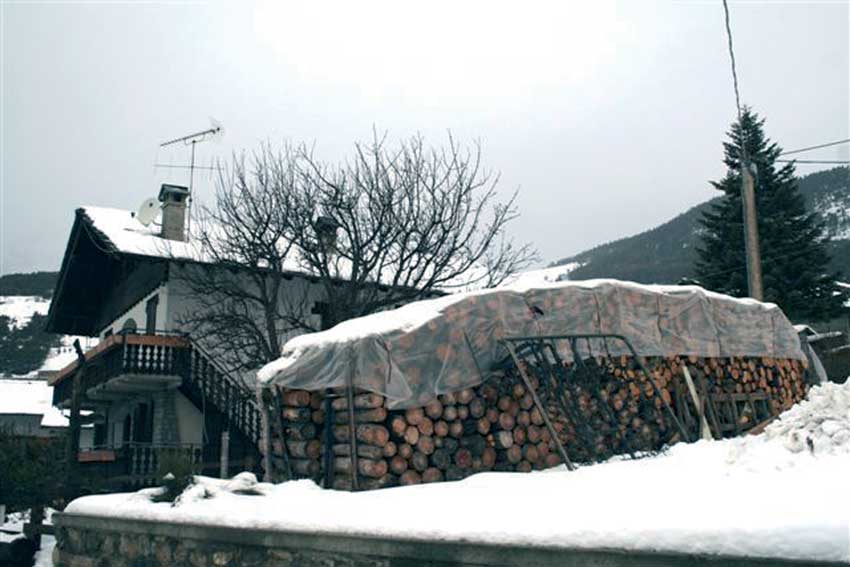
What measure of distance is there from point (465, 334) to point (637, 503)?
10.6 ft

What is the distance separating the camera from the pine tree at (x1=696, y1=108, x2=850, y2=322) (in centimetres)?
2367

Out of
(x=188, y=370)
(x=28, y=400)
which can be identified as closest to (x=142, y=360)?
(x=188, y=370)

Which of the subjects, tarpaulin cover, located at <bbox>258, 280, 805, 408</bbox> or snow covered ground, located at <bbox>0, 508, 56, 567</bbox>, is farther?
snow covered ground, located at <bbox>0, 508, 56, 567</bbox>

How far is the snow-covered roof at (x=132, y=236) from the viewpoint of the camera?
1825cm

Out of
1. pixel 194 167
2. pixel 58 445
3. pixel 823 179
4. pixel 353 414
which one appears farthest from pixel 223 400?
pixel 823 179

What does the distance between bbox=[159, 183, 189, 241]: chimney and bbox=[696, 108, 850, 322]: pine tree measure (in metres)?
15.8

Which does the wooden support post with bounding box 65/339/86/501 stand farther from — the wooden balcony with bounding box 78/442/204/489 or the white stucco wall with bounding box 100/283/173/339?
the white stucco wall with bounding box 100/283/173/339

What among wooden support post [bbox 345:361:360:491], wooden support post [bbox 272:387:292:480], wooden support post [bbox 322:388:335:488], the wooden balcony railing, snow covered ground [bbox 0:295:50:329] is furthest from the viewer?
snow covered ground [bbox 0:295:50:329]

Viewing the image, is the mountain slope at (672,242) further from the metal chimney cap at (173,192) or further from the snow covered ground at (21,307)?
the snow covered ground at (21,307)

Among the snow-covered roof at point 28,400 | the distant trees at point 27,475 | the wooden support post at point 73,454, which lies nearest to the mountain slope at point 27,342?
the snow-covered roof at point 28,400

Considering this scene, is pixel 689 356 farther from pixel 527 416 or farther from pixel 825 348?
pixel 825 348

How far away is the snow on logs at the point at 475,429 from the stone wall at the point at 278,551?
1313mm

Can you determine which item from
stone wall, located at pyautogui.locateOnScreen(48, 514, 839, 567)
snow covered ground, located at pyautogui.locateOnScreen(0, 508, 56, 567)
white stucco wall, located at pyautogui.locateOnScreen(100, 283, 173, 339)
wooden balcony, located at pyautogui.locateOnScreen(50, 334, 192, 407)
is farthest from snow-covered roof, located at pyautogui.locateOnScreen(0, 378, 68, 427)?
stone wall, located at pyautogui.locateOnScreen(48, 514, 839, 567)

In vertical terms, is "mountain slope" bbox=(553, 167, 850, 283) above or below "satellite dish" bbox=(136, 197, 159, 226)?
above
